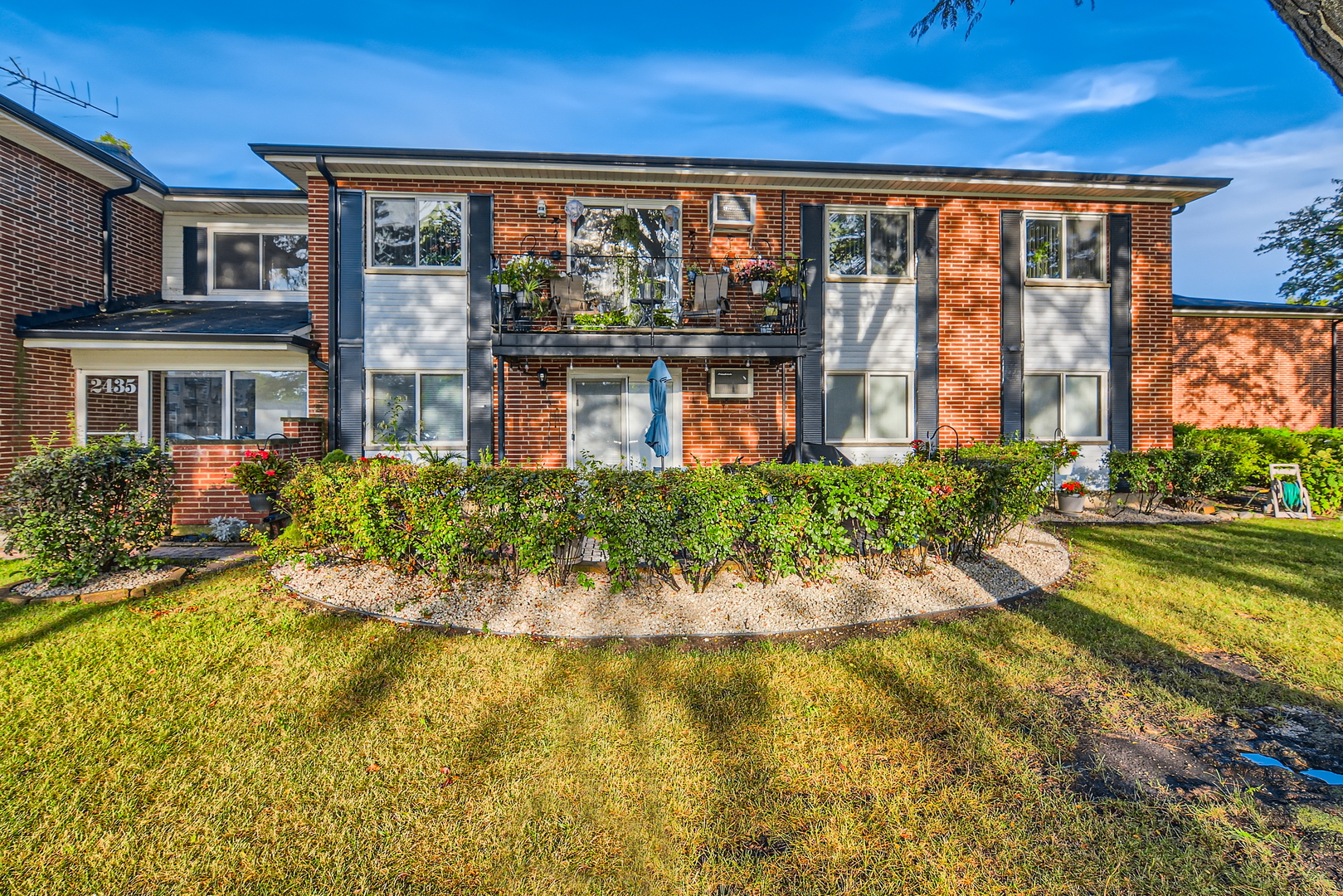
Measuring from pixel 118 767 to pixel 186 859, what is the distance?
975mm

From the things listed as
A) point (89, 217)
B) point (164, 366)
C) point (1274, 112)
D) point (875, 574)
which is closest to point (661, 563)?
point (875, 574)

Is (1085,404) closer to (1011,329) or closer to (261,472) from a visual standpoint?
(1011,329)

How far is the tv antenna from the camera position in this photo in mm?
10453

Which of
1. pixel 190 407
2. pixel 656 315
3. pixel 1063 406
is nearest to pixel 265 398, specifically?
pixel 190 407

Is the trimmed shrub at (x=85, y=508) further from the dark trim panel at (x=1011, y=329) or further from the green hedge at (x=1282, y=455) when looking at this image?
the green hedge at (x=1282, y=455)

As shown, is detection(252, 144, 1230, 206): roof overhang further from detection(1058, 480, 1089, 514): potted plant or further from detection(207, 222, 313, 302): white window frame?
detection(1058, 480, 1089, 514): potted plant

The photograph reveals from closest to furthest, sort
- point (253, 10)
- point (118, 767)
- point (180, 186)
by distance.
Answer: point (118, 767)
point (180, 186)
point (253, 10)

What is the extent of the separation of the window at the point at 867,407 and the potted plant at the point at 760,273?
7.21 ft

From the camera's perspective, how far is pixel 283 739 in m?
3.00

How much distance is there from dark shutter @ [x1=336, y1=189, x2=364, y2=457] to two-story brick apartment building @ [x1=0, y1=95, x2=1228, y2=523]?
3 centimetres

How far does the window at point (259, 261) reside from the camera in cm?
1112

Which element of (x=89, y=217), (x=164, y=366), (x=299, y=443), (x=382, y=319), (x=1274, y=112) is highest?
(x=1274, y=112)

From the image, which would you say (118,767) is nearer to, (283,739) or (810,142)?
(283,739)

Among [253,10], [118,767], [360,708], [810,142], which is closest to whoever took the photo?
[118,767]
